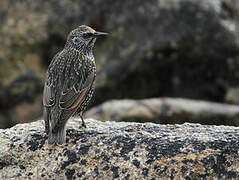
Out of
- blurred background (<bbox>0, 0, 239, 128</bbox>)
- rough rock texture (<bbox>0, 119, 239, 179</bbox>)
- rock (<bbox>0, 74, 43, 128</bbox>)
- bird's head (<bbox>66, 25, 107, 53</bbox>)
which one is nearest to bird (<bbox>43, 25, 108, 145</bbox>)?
bird's head (<bbox>66, 25, 107, 53</bbox>)

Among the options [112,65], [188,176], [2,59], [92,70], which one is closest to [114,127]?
[92,70]

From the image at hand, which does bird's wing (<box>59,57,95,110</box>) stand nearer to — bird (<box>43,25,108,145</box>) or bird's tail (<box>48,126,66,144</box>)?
bird (<box>43,25,108,145</box>)

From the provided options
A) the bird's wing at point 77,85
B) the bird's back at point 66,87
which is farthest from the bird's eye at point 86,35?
the bird's wing at point 77,85

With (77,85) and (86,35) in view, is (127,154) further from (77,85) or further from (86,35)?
(86,35)

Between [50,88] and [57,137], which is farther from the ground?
[50,88]

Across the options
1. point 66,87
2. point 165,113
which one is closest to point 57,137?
point 66,87

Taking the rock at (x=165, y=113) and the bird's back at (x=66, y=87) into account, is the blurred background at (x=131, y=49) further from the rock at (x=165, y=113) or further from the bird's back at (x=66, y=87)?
the bird's back at (x=66, y=87)
